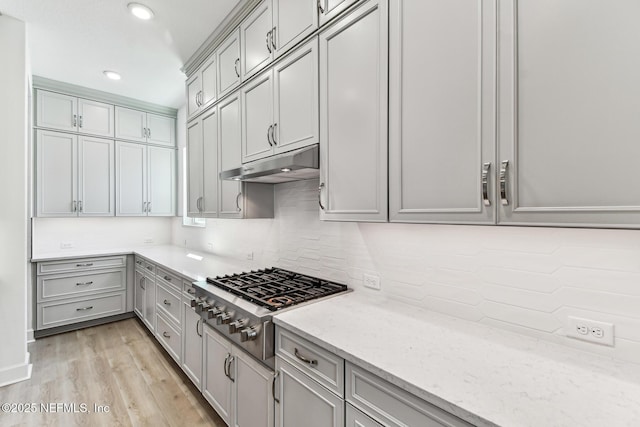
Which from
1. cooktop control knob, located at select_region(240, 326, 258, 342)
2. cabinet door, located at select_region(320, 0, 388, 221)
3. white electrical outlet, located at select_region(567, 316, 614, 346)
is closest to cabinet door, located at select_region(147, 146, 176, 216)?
cooktop control knob, located at select_region(240, 326, 258, 342)

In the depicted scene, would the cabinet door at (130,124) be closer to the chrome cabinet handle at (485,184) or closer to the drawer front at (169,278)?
the drawer front at (169,278)

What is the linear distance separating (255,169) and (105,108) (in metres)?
3.34

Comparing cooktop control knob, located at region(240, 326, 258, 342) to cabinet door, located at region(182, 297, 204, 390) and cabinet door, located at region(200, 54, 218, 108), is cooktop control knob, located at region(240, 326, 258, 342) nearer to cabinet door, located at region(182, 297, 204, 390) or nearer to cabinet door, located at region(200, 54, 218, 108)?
cabinet door, located at region(182, 297, 204, 390)

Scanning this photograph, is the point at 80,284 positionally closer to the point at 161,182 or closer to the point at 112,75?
the point at 161,182

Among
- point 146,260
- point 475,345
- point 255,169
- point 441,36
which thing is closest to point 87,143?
point 146,260

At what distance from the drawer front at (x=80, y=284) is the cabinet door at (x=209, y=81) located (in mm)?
2614

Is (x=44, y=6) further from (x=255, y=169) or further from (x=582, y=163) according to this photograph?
(x=582, y=163)

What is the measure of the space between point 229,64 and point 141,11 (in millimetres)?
719

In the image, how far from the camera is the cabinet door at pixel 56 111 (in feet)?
11.3

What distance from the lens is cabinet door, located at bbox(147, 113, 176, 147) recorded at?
4.29 m

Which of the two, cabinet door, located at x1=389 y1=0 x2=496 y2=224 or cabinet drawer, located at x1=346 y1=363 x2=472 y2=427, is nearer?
cabinet drawer, located at x1=346 y1=363 x2=472 y2=427

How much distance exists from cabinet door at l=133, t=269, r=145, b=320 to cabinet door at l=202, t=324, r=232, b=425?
198 centimetres

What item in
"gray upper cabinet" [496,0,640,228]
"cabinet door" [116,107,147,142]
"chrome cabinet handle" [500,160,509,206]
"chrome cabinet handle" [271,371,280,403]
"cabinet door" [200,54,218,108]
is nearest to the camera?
"gray upper cabinet" [496,0,640,228]

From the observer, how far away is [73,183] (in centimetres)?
365
